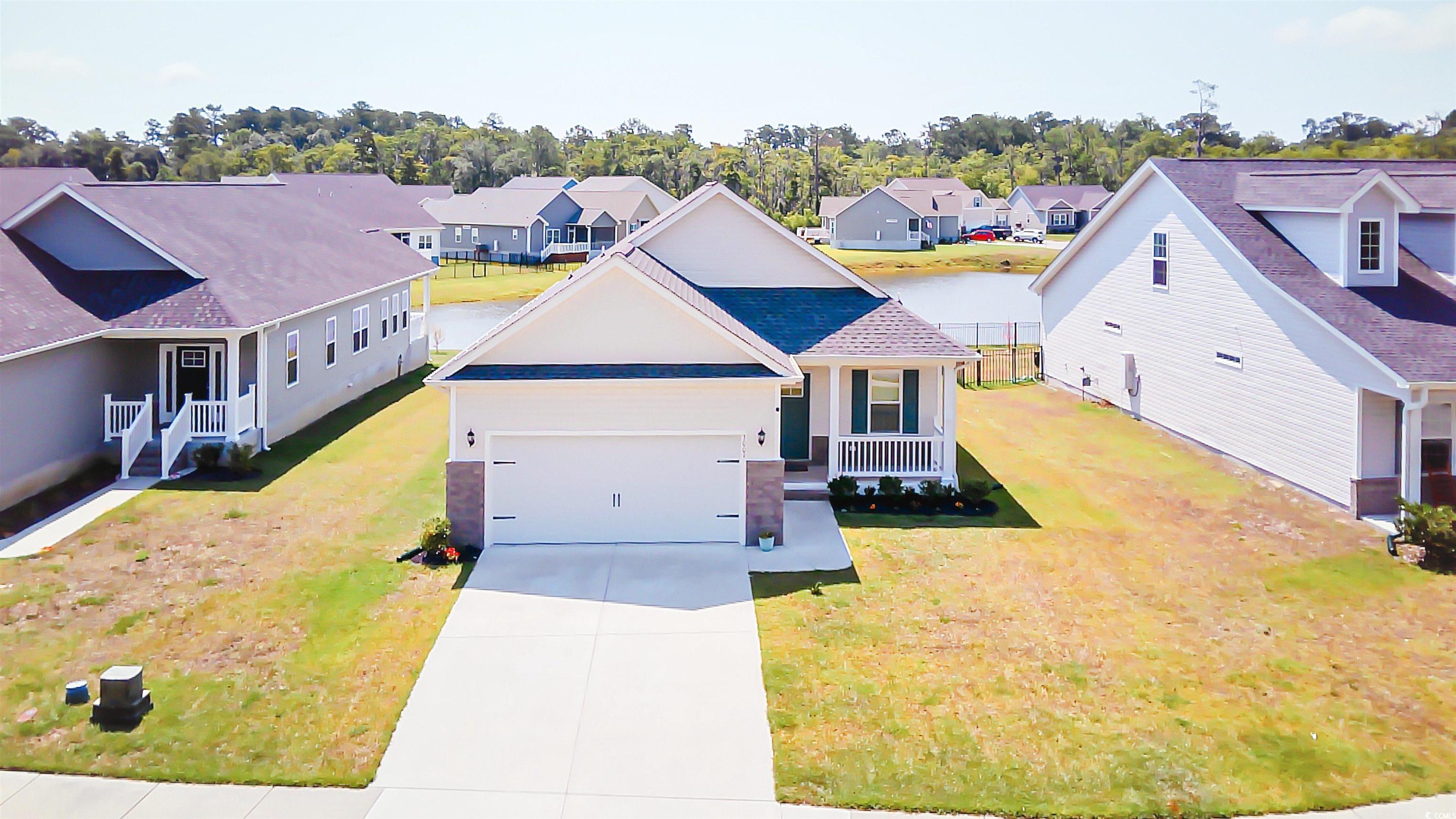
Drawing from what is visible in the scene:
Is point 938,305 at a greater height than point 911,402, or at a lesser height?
greater

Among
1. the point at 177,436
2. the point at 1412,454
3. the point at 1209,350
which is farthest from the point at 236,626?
the point at 1209,350

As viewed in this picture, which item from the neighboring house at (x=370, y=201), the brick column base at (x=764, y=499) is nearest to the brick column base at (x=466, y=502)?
the brick column base at (x=764, y=499)

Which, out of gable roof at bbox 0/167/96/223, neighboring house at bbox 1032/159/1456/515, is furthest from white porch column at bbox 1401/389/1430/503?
gable roof at bbox 0/167/96/223

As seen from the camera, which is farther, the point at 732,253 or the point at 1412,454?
the point at 732,253

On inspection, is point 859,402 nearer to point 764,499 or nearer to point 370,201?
point 764,499

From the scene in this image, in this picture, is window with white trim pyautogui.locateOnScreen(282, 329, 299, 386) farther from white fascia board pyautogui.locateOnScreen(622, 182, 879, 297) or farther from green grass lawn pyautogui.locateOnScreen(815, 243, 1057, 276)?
green grass lawn pyautogui.locateOnScreen(815, 243, 1057, 276)

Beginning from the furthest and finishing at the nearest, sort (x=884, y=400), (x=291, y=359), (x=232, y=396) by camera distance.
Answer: (x=291, y=359) → (x=232, y=396) → (x=884, y=400)
